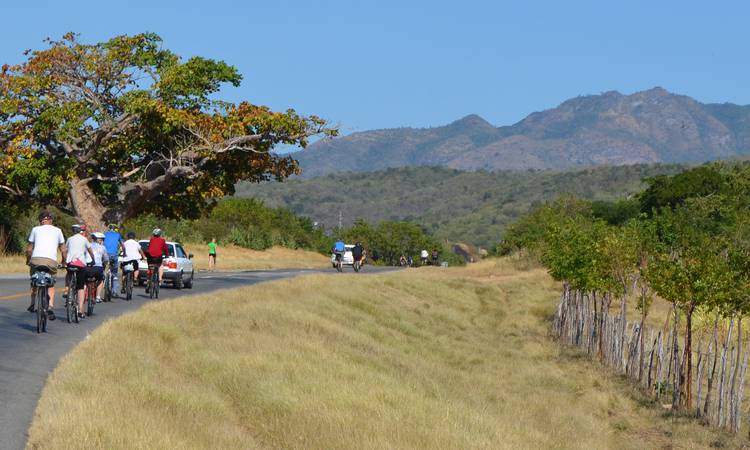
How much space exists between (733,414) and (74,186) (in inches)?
1226

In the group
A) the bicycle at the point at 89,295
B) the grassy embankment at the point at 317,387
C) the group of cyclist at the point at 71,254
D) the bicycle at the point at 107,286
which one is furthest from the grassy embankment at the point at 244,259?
the bicycle at the point at 89,295

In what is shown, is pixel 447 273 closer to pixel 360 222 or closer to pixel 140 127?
pixel 140 127

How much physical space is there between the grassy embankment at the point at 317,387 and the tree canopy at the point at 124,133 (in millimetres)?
12197

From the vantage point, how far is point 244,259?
75.4 m

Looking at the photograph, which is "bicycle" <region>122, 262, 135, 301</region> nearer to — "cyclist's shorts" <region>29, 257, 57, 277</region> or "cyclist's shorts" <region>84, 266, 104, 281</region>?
"cyclist's shorts" <region>84, 266, 104, 281</region>

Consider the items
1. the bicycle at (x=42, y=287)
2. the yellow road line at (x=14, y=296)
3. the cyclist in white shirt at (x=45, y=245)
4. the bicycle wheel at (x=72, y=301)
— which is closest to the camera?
the cyclist in white shirt at (x=45, y=245)

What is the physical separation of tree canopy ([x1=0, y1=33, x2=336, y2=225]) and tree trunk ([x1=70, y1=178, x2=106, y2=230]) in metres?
0.04

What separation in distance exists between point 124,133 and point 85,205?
366 centimetres

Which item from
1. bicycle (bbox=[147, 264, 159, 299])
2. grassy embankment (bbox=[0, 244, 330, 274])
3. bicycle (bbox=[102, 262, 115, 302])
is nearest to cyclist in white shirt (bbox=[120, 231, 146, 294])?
bicycle (bbox=[102, 262, 115, 302])

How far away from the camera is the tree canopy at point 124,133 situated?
145 feet

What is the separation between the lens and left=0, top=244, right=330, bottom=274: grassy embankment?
4305 cm

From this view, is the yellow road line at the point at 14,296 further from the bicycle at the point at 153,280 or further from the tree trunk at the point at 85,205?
the tree trunk at the point at 85,205

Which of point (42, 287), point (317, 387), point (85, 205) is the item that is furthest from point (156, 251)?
point (85, 205)

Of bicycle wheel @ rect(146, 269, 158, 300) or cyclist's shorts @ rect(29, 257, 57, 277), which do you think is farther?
bicycle wheel @ rect(146, 269, 158, 300)
